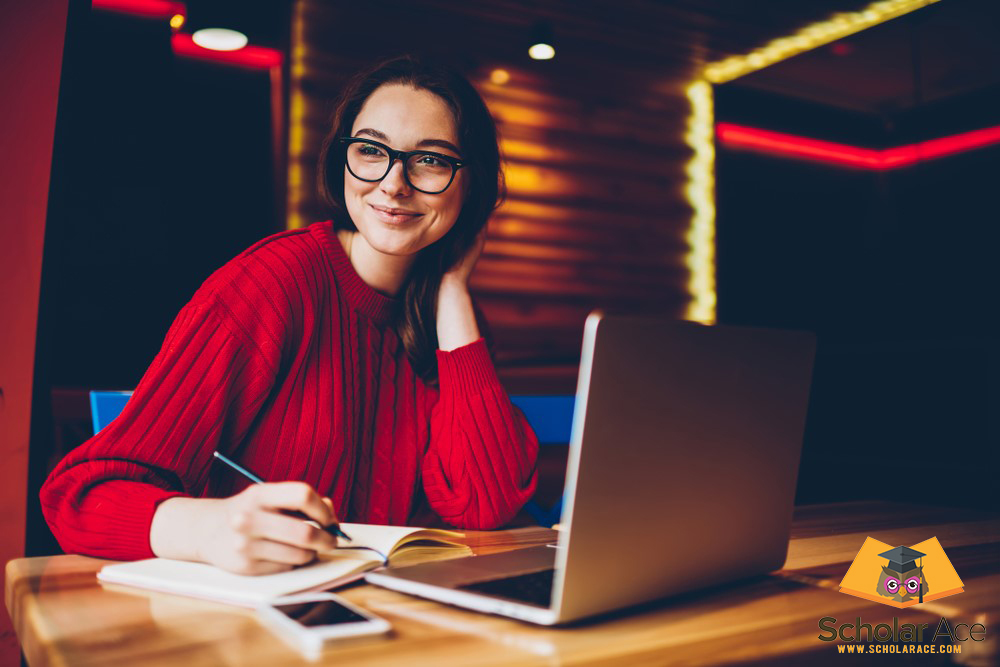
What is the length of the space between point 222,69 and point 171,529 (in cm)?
288

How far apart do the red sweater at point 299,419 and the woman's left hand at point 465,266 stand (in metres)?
0.16

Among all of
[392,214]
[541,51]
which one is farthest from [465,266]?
[541,51]

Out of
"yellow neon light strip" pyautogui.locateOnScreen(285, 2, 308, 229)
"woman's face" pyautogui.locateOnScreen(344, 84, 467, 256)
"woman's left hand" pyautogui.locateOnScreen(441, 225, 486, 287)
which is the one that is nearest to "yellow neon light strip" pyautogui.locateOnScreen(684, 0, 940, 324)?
"yellow neon light strip" pyautogui.locateOnScreen(285, 2, 308, 229)

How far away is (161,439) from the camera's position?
940 millimetres

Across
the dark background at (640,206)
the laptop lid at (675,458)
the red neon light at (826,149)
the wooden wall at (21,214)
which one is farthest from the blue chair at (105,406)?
the red neon light at (826,149)

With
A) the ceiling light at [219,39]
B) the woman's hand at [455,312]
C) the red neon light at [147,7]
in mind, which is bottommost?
the woman's hand at [455,312]

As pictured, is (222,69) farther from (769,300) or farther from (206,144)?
(769,300)

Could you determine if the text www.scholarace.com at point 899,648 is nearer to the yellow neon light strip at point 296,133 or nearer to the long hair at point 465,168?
the long hair at point 465,168

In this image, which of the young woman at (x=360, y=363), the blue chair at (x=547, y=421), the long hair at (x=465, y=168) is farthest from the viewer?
the blue chair at (x=547, y=421)

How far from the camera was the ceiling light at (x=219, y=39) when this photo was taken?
9.98 feet

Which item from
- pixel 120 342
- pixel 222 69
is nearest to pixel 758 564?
pixel 120 342

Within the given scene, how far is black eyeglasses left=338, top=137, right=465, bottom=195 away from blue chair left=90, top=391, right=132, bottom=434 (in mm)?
540

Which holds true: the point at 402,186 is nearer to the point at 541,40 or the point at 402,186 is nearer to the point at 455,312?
the point at 455,312

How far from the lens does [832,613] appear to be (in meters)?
0.69
